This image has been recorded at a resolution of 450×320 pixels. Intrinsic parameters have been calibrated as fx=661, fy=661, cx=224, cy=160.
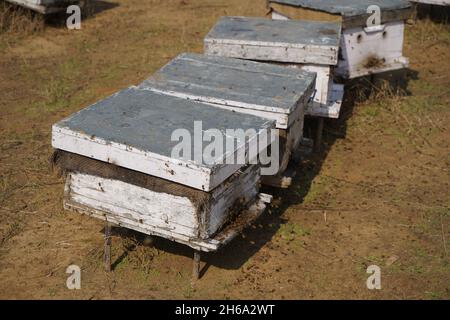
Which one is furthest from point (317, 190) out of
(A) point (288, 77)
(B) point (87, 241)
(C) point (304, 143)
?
(B) point (87, 241)

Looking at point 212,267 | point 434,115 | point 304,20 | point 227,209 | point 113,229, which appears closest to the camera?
point 227,209

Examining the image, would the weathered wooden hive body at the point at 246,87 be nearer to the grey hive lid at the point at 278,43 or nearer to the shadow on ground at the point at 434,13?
the grey hive lid at the point at 278,43

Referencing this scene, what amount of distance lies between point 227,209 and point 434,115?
5.18 metres

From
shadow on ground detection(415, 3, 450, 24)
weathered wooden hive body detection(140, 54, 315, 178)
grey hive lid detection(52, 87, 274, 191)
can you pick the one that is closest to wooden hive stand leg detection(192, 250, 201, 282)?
grey hive lid detection(52, 87, 274, 191)

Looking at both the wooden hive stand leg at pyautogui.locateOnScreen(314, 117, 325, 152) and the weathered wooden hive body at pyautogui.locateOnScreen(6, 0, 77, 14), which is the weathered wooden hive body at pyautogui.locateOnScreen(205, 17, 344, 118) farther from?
the weathered wooden hive body at pyautogui.locateOnScreen(6, 0, 77, 14)

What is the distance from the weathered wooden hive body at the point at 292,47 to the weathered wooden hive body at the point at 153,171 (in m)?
1.81

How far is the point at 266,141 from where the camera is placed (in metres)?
5.82

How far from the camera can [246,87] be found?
6688 mm

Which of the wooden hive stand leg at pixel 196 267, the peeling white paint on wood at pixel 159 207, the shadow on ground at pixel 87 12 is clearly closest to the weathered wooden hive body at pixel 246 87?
the peeling white paint on wood at pixel 159 207

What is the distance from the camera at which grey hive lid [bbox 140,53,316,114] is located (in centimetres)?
642

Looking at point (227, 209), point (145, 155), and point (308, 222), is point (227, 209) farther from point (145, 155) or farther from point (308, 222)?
point (308, 222)

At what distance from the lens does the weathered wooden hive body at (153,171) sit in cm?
521

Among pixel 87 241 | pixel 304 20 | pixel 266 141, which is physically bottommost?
pixel 87 241

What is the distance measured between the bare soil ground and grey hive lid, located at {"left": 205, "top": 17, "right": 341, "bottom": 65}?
59.9 inches
